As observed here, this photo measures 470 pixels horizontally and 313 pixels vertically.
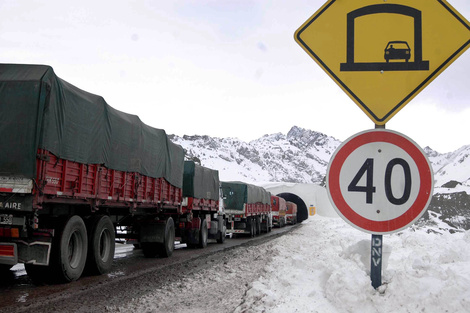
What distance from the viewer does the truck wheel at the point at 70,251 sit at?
27.1 feet

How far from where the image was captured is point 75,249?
8.98 m

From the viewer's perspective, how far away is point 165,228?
45.8 ft

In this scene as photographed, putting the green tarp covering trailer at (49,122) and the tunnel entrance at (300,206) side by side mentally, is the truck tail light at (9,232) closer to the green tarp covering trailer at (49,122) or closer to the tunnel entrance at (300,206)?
the green tarp covering trailer at (49,122)

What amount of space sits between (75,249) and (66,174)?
1.58 metres

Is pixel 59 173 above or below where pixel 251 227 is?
above

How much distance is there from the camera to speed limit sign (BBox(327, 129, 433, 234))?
10.6 ft

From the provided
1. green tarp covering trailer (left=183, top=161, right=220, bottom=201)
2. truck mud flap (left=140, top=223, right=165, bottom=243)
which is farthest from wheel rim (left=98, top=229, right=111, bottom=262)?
green tarp covering trailer (left=183, top=161, right=220, bottom=201)

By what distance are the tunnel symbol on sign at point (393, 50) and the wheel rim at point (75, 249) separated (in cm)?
697

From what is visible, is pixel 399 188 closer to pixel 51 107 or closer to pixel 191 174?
pixel 51 107

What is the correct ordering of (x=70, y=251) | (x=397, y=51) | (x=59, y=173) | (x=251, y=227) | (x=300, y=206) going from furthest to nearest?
(x=300, y=206)
(x=251, y=227)
(x=70, y=251)
(x=59, y=173)
(x=397, y=51)

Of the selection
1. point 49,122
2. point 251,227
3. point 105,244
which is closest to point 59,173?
point 49,122

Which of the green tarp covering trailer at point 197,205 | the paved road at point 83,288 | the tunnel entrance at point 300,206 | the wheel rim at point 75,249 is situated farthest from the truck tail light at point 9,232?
the tunnel entrance at point 300,206

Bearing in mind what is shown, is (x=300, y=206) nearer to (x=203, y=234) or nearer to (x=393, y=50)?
(x=203, y=234)

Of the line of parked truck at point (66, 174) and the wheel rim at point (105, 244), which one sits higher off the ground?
the line of parked truck at point (66, 174)
